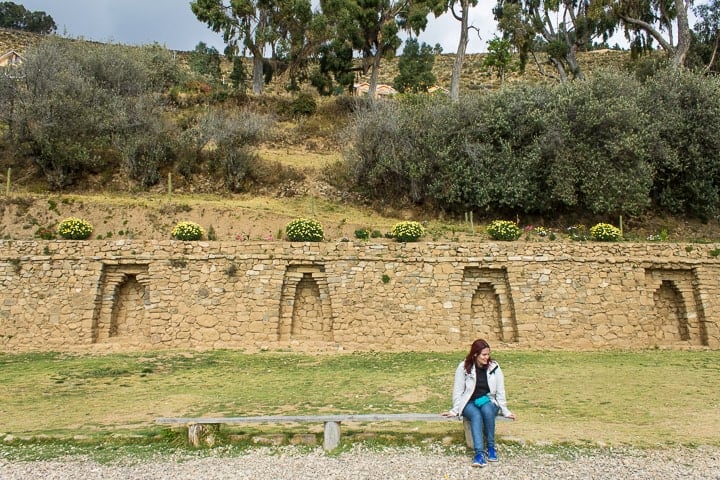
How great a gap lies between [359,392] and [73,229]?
512 inches

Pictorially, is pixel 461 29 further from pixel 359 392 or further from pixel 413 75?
pixel 359 392

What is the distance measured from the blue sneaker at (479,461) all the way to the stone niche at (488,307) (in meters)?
11.9

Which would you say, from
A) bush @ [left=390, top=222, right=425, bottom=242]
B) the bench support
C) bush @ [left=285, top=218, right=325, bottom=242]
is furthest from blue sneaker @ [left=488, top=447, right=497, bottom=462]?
bush @ [left=285, top=218, right=325, bottom=242]

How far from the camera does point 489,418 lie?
898cm

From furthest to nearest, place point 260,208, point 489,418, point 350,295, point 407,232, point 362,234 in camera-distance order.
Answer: point 260,208 → point 362,234 → point 407,232 → point 350,295 → point 489,418

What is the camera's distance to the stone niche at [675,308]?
20609mm

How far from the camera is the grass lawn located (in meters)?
10.1

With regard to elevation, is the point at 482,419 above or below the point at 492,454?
above

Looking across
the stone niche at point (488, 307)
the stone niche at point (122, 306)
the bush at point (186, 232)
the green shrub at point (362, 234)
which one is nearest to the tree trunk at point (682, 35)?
the stone niche at point (488, 307)

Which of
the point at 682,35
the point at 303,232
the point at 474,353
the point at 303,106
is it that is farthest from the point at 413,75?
the point at 474,353

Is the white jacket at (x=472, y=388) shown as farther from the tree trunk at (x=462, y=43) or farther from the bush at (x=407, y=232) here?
the tree trunk at (x=462, y=43)

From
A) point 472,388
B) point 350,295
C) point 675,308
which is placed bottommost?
point 472,388

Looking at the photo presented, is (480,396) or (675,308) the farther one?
(675,308)

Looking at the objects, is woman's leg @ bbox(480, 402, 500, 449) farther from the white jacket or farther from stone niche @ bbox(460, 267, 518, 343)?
stone niche @ bbox(460, 267, 518, 343)
